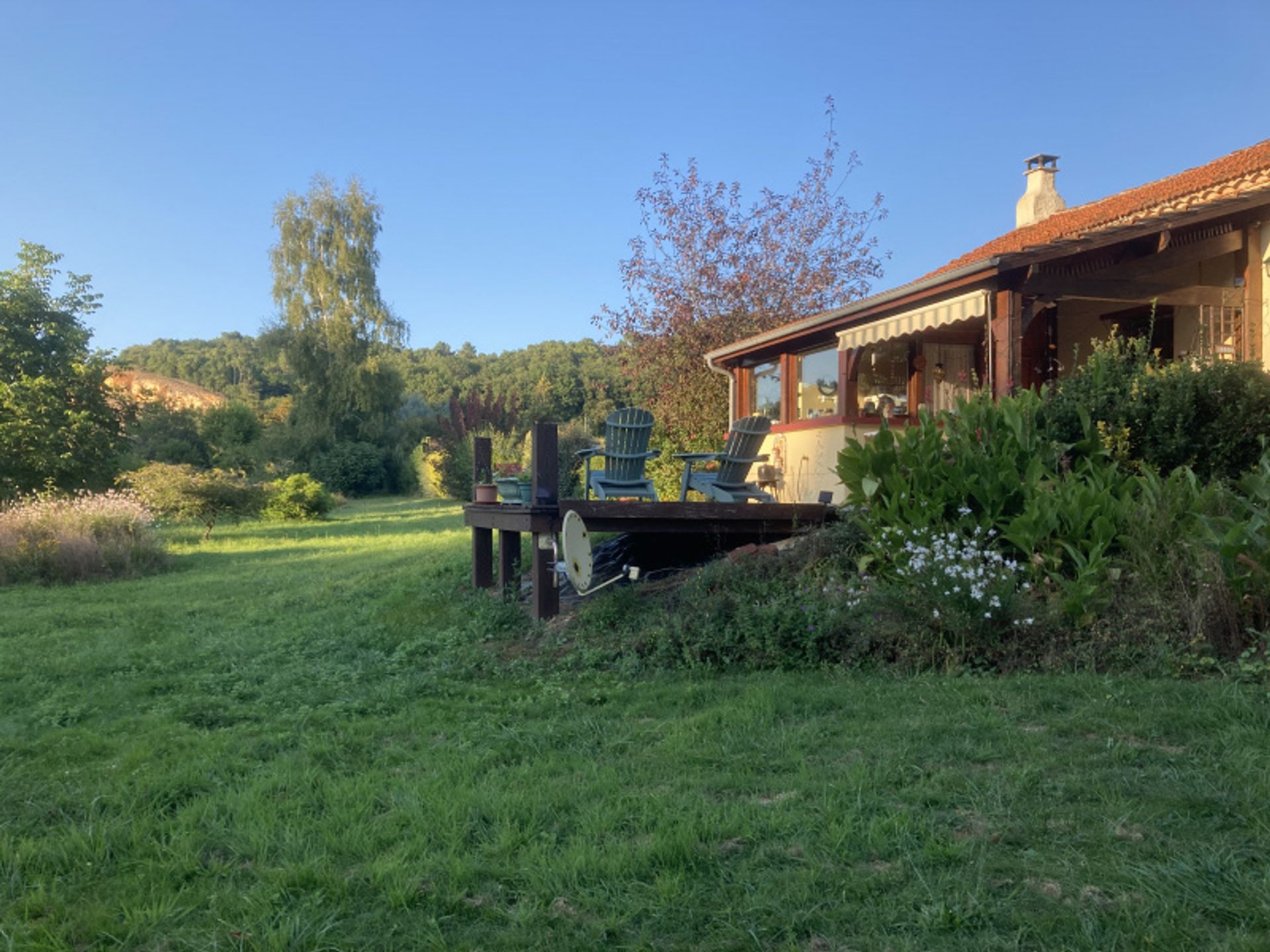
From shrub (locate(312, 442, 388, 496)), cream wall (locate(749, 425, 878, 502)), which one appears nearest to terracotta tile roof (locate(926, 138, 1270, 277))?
cream wall (locate(749, 425, 878, 502))

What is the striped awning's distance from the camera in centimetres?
841

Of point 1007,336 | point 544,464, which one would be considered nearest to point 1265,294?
point 1007,336

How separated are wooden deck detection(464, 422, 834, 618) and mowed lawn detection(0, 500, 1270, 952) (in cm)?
127

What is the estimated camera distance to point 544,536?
678cm

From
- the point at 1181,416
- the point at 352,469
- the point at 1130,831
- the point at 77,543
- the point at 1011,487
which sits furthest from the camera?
the point at 352,469

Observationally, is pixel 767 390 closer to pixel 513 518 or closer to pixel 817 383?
→ pixel 817 383

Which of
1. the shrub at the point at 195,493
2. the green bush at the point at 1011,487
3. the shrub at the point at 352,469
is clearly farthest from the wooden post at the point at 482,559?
the shrub at the point at 352,469

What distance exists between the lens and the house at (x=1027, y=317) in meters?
8.21

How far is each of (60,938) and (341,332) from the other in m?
35.1

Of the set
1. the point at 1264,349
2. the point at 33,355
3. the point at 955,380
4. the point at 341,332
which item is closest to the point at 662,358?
the point at 955,380

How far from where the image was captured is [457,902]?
2508mm

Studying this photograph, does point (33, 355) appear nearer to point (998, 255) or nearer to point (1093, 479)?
point (998, 255)

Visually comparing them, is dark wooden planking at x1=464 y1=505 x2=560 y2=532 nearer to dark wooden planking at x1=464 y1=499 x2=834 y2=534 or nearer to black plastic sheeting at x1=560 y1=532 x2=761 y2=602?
dark wooden planking at x1=464 y1=499 x2=834 y2=534

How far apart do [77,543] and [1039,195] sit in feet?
51.9
